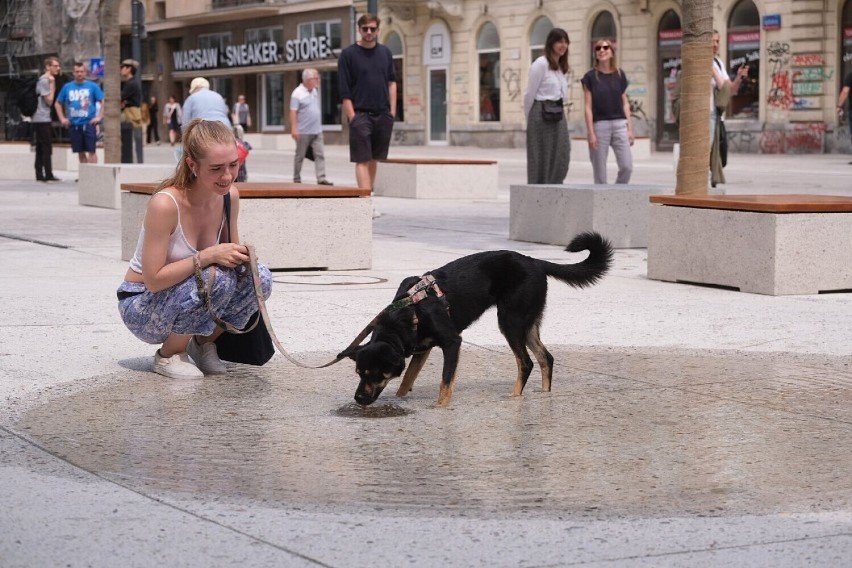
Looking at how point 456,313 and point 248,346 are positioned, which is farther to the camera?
point 248,346

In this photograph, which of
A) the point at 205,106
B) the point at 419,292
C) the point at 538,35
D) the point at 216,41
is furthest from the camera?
the point at 216,41

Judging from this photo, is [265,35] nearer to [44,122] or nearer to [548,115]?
[44,122]

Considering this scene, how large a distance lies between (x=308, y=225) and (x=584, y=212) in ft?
8.75

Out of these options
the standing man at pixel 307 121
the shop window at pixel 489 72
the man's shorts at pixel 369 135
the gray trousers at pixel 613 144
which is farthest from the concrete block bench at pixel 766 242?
the shop window at pixel 489 72

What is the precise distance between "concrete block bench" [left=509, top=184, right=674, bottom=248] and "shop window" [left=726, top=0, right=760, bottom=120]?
26.3m

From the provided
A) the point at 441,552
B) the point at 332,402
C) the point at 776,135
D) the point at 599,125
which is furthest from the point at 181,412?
the point at 776,135

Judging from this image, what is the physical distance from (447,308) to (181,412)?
1042 mm

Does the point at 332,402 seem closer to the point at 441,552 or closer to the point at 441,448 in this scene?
the point at 441,448

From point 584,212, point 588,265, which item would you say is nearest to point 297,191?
point 584,212

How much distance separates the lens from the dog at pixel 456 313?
5.39 m

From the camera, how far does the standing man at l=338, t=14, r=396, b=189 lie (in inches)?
539

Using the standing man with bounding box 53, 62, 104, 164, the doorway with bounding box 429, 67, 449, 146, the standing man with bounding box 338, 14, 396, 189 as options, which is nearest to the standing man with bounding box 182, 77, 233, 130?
the standing man with bounding box 338, 14, 396, 189

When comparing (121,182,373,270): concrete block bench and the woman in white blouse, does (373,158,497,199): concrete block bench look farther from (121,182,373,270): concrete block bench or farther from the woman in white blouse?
(121,182,373,270): concrete block bench

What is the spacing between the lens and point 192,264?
5.97m
